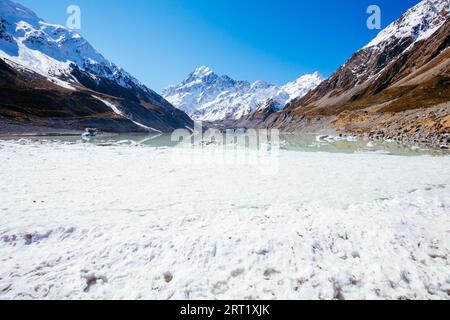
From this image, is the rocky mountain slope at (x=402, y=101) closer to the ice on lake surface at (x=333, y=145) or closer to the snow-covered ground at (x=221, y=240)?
the ice on lake surface at (x=333, y=145)

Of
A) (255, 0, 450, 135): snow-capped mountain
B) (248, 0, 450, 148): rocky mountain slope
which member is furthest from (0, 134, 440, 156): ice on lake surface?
(255, 0, 450, 135): snow-capped mountain

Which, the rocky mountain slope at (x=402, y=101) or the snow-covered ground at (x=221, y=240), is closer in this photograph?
the snow-covered ground at (x=221, y=240)

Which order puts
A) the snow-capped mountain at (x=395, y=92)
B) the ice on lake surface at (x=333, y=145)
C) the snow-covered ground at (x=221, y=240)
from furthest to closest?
the snow-capped mountain at (x=395, y=92) → the ice on lake surface at (x=333, y=145) → the snow-covered ground at (x=221, y=240)

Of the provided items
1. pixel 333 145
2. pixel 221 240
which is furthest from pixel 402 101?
pixel 221 240

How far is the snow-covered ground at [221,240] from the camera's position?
591 centimetres

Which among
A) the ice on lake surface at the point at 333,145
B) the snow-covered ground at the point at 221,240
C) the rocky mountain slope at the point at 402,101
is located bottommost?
the snow-covered ground at the point at 221,240

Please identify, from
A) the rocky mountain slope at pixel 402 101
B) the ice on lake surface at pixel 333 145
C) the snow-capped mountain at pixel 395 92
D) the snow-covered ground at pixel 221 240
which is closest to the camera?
the snow-covered ground at pixel 221 240

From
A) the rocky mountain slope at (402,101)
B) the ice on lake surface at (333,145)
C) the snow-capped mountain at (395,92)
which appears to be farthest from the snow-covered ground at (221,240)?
the snow-capped mountain at (395,92)

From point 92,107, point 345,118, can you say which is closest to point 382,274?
point 345,118

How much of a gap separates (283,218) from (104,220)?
639 centimetres

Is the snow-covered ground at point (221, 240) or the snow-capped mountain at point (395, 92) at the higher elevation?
the snow-capped mountain at point (395, 92)

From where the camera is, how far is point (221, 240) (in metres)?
7.81

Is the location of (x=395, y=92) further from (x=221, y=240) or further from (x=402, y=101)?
(x=221, y=240)
